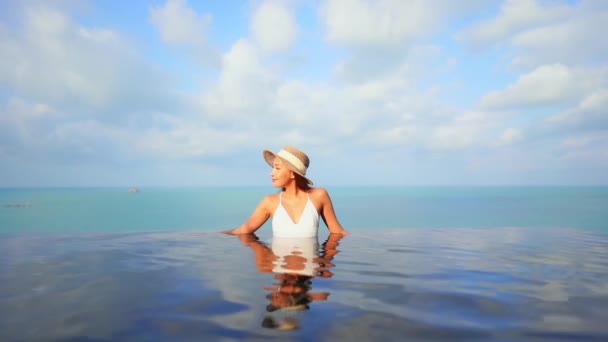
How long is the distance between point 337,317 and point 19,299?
130 inches

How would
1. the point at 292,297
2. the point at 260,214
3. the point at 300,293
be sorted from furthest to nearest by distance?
the point at 260,214 < the point at 300,293 < the point at 292,297

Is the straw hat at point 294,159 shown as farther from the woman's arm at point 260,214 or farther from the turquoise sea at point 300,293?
the turquoise sea at point 300,293

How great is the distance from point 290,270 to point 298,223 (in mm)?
2338

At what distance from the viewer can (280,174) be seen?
6.71 meters

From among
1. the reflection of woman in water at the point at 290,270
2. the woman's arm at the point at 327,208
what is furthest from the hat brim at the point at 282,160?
the reflection of woman in water at the point at 290,270

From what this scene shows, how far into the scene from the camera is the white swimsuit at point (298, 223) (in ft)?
22.5

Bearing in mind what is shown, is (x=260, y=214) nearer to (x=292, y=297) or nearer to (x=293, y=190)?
(x=293, y=190)

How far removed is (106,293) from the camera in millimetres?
3820

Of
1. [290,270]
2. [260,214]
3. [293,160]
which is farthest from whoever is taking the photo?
[260,214]

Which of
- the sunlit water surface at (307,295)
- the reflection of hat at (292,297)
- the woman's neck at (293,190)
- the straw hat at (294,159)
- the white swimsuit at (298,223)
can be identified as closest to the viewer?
the sunlit water surface at (307,295)

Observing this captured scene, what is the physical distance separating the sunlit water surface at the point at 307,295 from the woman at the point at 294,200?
69 cm

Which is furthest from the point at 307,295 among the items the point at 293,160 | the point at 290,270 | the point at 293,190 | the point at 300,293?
the point at 293,190

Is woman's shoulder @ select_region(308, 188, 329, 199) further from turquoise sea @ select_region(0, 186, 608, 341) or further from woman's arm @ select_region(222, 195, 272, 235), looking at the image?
turquoise sea @ select_region(0, 186, 608, 341)

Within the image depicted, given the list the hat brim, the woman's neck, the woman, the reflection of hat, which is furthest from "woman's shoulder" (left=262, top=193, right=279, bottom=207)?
the reflection of hat
